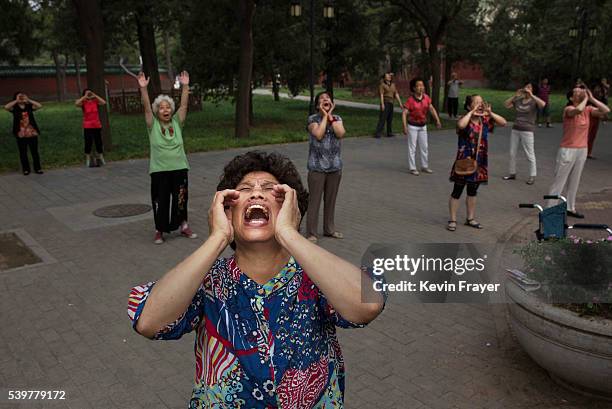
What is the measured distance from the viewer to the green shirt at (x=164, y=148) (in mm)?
7203

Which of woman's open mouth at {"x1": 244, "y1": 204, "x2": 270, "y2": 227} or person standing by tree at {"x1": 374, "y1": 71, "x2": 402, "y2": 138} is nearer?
woman's open mouth at {"x1": 244, "y1": 204, "x2": 270, "y2": 227}

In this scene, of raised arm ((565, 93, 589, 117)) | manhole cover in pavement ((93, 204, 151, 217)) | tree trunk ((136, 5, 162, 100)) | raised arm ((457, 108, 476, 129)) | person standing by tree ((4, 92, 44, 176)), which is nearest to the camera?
raised arm ((457, 108, 476, 129))

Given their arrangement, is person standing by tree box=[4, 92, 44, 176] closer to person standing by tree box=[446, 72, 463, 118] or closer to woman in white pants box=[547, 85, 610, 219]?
woman in white pants box=[547, 85, 610, 219]

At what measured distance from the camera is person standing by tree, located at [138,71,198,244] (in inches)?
283

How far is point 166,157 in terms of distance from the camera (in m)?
7.24

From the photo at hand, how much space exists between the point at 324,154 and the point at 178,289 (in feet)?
18.7

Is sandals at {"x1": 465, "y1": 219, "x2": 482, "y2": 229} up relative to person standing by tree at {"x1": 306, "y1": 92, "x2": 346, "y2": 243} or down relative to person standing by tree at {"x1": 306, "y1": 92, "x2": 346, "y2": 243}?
down

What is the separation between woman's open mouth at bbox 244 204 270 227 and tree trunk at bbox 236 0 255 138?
54.0 ft

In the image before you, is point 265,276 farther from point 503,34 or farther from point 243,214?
point 503,34

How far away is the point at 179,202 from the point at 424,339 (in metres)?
4.20

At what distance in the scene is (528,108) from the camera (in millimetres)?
11250

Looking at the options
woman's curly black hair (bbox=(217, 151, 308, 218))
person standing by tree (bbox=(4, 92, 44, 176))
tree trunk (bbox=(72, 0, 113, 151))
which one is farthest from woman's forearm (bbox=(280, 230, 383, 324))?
tree trunk (bbox=(72, 0, 113, 151))

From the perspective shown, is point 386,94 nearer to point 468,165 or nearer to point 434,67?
point 434,67

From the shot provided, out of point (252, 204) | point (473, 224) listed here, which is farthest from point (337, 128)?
point (252, 204)
